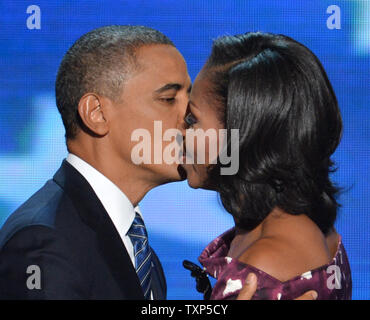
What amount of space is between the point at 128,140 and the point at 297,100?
58 centimetres

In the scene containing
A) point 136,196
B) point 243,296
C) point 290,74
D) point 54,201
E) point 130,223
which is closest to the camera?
point 243,296

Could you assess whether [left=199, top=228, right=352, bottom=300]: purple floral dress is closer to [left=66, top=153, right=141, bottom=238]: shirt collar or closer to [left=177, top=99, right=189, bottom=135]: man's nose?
[left=66, top=153, right=141, bottom=238]: shirt collar

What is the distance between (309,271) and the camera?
1.38 meters

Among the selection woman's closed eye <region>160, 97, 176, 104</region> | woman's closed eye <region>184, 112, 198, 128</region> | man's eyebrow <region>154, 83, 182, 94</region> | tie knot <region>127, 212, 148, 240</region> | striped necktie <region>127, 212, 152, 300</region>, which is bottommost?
striped necktie <region>127, 212, 152, 300</region>

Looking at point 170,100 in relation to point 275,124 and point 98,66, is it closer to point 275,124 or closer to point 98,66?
point 98,66

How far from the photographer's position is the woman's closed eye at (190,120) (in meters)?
1.65

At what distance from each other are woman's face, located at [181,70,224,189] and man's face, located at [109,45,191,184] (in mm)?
132

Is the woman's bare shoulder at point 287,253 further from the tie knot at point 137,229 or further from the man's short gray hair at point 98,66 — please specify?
the man's short gray hair at point 98,66

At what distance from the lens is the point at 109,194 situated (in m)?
1.73

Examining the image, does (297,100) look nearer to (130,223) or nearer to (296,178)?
(296,178)

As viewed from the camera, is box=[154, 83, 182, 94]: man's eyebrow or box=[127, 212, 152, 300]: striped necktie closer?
box=[127, 212, 152, 300]: striped necktie

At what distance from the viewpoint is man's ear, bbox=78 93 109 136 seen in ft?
5.83
